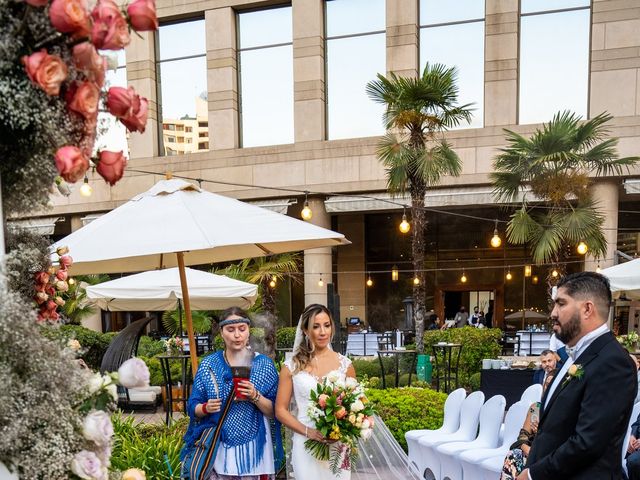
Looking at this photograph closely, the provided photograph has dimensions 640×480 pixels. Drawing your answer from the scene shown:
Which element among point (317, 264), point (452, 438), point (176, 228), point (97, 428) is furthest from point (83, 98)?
point (317, 264)

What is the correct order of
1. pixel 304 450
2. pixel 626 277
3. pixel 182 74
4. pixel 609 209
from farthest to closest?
1. pixel 182 74
2. pixel 609 209
3. pixel 626 277
4. pixel 304 450

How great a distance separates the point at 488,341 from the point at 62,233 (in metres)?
20.0

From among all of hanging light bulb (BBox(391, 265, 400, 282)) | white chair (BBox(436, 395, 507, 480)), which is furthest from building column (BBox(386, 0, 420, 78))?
white chair (BBox(436, 395, 507, 480))

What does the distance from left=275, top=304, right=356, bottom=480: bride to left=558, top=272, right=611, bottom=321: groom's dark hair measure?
1630 mm

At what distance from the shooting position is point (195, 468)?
10.6ft

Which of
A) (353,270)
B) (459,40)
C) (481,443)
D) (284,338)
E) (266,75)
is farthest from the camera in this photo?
(353,270)

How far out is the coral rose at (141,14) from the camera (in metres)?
1.28

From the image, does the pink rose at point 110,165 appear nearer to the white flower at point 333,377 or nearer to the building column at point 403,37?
the white flower at point 333,377

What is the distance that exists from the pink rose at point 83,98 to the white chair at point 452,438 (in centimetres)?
513

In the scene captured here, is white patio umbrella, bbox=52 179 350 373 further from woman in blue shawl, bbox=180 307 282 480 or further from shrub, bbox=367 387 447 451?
shrub, bbox=367 387 447 451

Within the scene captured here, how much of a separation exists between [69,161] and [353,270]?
2091 cm

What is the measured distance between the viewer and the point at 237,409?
3363 millimetres

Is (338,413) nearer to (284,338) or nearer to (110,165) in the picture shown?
(110,165)

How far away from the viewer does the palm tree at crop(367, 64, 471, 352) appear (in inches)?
428
